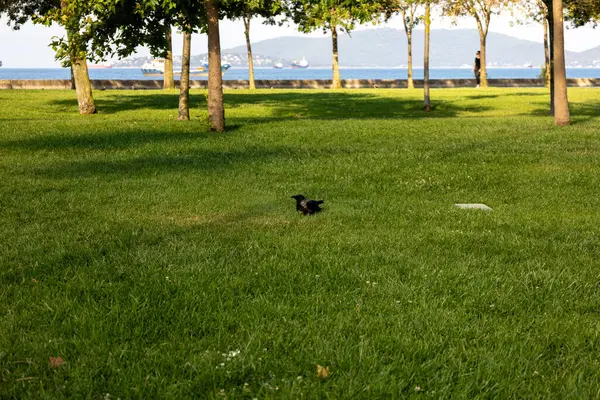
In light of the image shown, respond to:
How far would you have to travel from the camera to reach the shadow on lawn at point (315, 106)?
26.3 meters

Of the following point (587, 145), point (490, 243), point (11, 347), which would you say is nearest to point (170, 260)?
point (11, 347)

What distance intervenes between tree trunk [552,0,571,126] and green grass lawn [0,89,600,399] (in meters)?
6.25

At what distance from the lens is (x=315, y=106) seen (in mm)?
30219

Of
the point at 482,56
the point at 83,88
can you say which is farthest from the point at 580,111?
the point at 482,56

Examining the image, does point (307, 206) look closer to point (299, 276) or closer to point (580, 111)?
point (299, 276)

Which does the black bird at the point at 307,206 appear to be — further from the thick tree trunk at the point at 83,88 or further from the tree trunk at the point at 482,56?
the tree trunk at the point at 482,56

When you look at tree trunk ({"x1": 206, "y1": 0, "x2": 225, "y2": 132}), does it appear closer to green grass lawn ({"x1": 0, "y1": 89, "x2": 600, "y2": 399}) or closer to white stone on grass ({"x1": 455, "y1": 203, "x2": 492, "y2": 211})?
green grass lawn ({"x1": 0, "y1": 89, "x2": 600, "y2": 399})

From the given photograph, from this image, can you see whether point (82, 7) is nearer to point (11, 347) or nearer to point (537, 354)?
point (11, 347)

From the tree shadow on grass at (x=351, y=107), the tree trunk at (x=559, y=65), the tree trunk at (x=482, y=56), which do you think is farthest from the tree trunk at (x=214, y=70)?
the tree trunk at (x=482, y=56)

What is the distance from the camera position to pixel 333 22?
18.0 meters

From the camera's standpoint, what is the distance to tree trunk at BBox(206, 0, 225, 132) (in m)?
18.8

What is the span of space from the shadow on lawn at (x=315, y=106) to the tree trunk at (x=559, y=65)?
245 inches

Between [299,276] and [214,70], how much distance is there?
45.1 feet

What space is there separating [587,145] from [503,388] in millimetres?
13074
